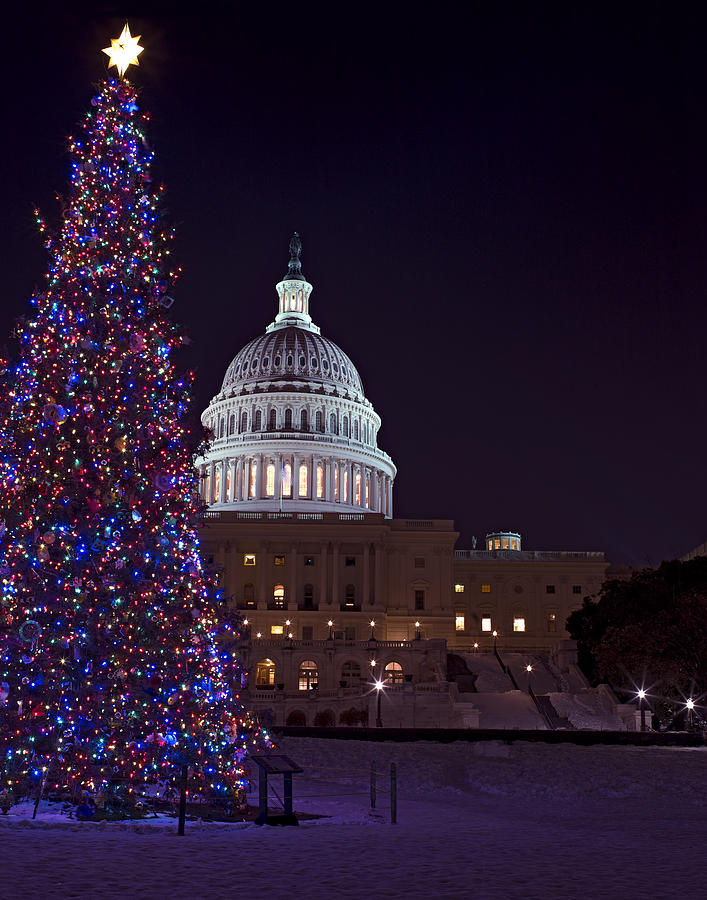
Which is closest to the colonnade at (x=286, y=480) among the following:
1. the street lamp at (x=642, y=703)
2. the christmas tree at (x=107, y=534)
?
the street lamp at (x=642, y=703)

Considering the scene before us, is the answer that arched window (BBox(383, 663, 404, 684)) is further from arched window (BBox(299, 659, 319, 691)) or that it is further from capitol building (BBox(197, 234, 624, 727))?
arched window (BBox(299, 659, 319, 691))

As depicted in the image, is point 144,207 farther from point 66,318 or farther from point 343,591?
point 343,591

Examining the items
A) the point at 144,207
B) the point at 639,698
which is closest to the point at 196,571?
the point at 144,207

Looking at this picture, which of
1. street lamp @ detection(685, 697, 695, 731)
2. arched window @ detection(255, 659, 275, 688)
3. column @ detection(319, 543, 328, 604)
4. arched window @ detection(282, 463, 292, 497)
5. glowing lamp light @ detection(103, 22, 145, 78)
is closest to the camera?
glowing lamp light @ detection(103, 22, 145, 78)

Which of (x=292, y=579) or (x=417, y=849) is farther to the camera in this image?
(x=292, y=579)

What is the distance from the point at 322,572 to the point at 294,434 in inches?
1095

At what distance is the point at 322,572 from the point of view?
105m

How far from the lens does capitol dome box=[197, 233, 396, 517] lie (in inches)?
4995

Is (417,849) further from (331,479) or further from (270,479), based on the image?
(331,479)

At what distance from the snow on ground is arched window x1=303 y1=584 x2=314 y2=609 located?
76331mm

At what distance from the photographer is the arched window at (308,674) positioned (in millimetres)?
79500

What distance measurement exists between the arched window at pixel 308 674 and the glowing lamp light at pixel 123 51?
6143 centimetres

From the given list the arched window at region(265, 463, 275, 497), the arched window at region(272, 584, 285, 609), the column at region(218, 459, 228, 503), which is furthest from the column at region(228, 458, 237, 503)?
the arched window at region(272, 584, 285, 609)

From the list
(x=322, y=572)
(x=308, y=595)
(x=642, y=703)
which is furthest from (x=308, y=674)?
(x=642, y=703)
